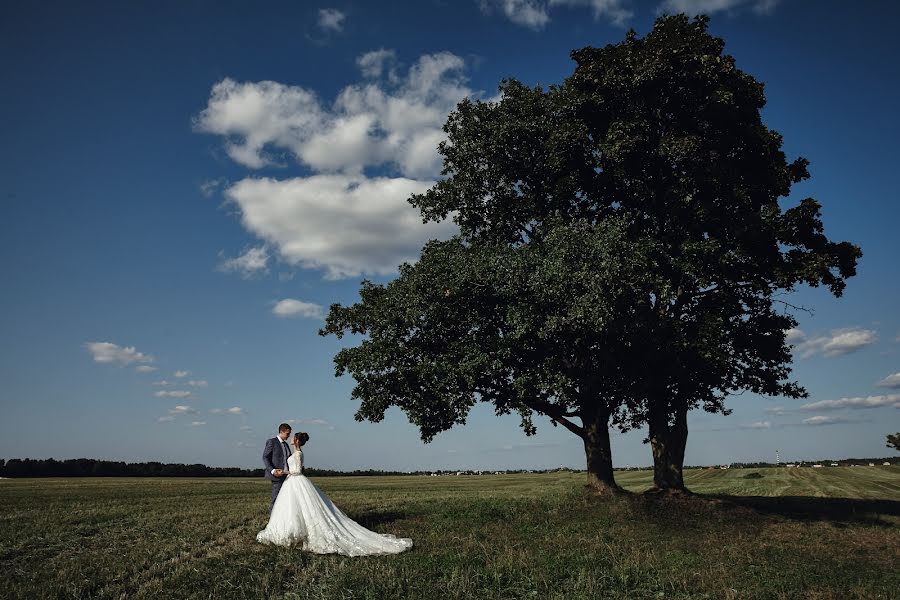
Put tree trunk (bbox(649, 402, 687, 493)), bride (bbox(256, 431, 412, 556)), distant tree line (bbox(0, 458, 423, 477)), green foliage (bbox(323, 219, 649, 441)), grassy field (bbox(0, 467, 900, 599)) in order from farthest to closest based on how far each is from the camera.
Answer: distant tree line (bbox(0, 458, 423, 477)), tree trunk (bbox(649, 402, 687, 493)), green foliage (bbox(323, 219, 649, 441)), bride (bbox(256, 431, 412, 556)), grassy field (bbox(0, 467, 900, 599))

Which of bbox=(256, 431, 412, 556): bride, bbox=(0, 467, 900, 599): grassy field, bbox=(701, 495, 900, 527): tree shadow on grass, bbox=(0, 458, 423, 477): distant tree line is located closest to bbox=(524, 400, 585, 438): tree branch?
bbox=(0, 467, 900, 599): grassy field

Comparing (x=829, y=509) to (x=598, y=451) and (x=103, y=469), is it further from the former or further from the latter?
(x=103, y=469)

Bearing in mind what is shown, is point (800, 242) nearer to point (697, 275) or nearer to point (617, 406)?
point (697, 275)

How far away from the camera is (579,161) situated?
Result: 25.2m

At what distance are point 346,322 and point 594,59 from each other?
16.0 metres

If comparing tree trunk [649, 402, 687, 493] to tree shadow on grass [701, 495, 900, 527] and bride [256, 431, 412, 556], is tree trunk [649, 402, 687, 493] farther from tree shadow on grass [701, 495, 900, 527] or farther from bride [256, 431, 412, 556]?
bride [256, 431, 412, 556]

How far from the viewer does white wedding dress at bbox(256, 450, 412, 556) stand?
15.8 meters

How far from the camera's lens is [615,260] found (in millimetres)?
19672

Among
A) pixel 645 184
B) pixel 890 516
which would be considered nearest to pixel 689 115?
pixel 645 184

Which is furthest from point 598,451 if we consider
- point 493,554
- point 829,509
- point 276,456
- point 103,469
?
point 103,469

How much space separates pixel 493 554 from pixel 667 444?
13936 millimetres

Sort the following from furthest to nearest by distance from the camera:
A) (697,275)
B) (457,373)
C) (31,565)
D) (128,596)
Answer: (697,275) < (457,373) < (31,565) < (128,596)

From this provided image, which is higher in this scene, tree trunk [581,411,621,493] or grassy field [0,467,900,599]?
tree trunk [581,411,621,493]

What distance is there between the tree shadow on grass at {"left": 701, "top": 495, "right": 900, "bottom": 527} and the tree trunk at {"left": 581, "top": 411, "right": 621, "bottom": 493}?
5031 millimetres
